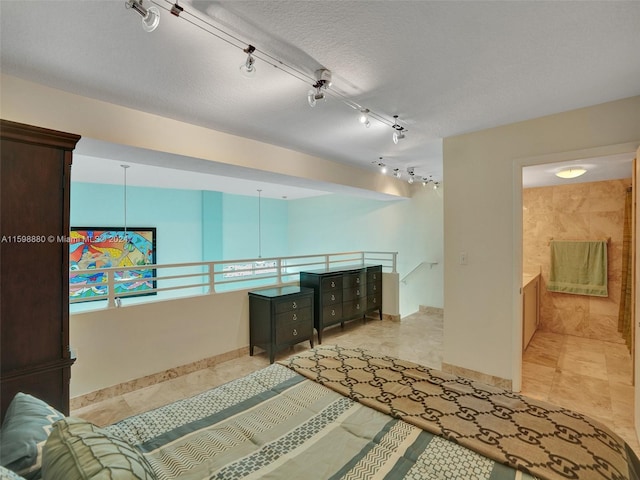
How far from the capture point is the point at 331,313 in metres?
4.23

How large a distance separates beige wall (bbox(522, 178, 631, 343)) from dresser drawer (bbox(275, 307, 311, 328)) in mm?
3276

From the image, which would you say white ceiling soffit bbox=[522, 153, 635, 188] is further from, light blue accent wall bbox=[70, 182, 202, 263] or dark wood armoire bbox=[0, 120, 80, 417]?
light blue accent wall bbox=[70, 182, 202, 263]

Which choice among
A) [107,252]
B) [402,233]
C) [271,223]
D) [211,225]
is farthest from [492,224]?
[107,252]

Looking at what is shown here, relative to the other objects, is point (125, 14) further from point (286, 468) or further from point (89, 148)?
point (286, 468)

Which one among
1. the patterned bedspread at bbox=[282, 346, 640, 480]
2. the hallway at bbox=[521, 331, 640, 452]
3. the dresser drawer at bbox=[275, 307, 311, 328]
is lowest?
the hallway at bbox=[521, 331, 640, 452]

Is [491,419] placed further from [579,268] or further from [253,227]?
[253,227]

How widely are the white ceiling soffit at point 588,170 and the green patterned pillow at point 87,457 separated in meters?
3.47

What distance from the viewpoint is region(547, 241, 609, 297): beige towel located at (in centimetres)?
400

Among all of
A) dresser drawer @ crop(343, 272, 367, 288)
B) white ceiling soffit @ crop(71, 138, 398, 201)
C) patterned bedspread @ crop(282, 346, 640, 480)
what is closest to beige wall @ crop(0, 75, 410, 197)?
white ceiling soffit @ crop(71, 138, 398, 201)

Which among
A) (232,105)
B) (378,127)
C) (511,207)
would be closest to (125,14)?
(232,105)

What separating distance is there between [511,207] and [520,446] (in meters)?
Answer: 2.11

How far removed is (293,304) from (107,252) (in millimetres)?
3702

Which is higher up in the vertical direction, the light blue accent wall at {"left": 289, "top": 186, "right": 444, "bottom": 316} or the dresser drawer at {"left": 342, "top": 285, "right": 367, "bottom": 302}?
the light blue accent wall at {"left": 289, "top": 186, "right": 444, "bottom": 316}

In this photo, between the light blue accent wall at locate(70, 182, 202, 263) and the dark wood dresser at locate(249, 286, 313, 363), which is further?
the light blue accent wall at locate(70, 182, 202, 263)
